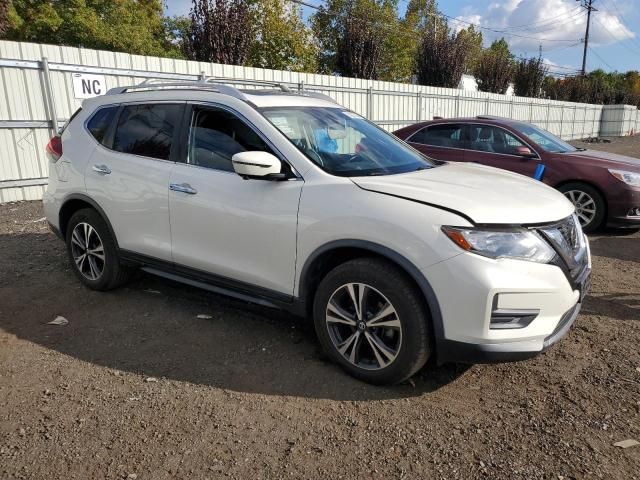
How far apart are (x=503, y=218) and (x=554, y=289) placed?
1.57ft

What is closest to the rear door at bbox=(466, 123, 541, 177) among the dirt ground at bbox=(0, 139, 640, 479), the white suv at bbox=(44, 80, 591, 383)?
the dirt ground at bbox=(0, 139, 640, 479)

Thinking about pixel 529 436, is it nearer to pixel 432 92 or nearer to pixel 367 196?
pixel 367 196

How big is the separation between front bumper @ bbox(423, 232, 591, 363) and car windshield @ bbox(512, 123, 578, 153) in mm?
5153

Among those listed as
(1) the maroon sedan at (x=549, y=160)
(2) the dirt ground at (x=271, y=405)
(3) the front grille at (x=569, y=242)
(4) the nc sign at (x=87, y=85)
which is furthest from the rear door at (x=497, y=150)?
(4) the nc sign at (x=87, y=85)

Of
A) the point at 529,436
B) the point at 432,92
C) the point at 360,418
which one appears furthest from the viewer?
the point at 432,92

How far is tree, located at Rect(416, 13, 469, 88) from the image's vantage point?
26469 mm

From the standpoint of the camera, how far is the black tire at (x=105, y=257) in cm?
452

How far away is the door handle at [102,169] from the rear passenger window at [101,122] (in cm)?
24

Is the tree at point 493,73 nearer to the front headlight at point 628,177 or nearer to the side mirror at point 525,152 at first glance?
the side mirror at point 525,152

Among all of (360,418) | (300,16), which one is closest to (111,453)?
(360,418)

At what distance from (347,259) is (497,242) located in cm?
92

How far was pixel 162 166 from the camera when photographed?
398cm

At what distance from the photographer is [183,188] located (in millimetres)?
3789

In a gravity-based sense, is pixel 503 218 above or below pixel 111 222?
above
